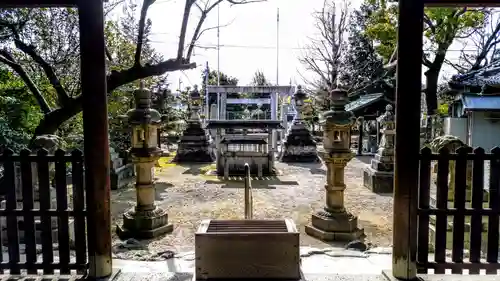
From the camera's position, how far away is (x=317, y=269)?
3654mm

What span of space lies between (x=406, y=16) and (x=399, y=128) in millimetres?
945

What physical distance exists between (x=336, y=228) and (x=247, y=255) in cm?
243

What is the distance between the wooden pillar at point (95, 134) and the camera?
3.16m

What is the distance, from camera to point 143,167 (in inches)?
207

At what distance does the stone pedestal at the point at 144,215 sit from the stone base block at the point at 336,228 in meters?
2.24

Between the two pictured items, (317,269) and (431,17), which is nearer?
(317,269)

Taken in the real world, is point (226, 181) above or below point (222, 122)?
below

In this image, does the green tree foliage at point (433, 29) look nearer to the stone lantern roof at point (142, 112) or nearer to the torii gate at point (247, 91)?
the torii gate at point (247, 91)

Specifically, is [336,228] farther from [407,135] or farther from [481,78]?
[481,78]

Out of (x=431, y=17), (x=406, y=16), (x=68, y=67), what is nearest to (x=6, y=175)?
(x=406, y=16)

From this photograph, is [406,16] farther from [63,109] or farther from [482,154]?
[63,109]

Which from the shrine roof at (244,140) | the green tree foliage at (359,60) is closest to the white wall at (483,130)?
the shrine roof at (244,140)

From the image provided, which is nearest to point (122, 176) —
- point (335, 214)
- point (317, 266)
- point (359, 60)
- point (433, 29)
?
point (335, 214)

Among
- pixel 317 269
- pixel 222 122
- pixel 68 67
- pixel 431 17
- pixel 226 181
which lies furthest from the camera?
pixel 431 17
